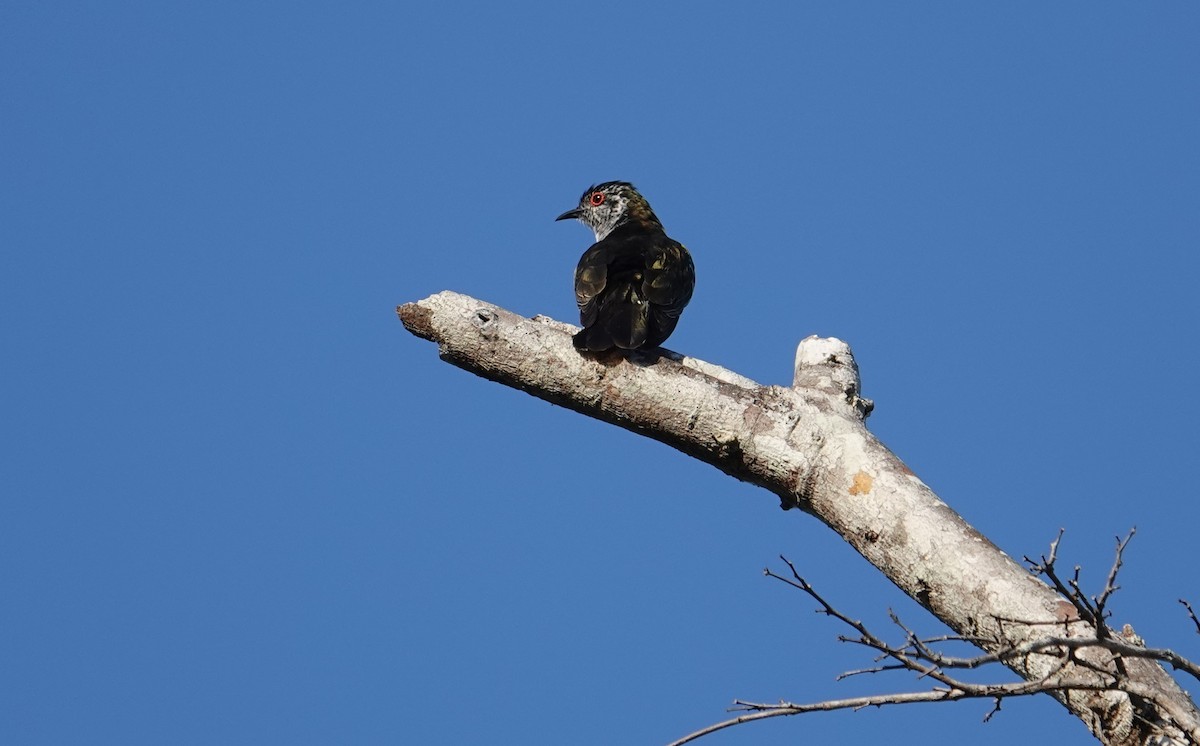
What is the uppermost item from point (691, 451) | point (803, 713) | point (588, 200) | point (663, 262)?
point (588, 200)

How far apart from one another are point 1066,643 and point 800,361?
3.20 m

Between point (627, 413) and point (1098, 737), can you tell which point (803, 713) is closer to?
point (1098, 737)

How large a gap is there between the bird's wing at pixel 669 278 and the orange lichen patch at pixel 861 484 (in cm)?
217

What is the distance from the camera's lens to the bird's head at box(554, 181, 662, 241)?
10461 millimetres

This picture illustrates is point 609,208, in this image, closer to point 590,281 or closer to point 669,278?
point 669,278

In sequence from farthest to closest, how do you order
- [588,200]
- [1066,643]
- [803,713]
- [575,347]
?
1. [588,200]
2. [575,347]
3. [803,713]
4. [1066,643]

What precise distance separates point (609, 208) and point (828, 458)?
5946 millimetres

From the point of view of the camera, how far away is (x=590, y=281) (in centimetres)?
725

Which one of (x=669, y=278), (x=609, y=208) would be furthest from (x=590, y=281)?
(x=609, y=208)

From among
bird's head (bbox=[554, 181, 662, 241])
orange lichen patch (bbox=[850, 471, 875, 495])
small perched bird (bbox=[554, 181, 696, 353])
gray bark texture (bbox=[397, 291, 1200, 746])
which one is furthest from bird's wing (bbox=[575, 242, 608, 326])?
bird's head (bbox=[554, 181, 662, 241])

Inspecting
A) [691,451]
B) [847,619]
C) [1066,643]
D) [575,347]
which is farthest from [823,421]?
[1066,643]

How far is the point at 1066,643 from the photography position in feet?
9.92

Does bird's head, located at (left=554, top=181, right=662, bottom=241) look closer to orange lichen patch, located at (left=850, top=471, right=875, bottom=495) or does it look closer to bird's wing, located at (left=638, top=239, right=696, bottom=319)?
bird's wing, located at (left=638, top=239, right=696, bottom=319)

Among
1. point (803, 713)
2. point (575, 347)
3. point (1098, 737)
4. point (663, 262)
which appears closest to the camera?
point (803, 713)
